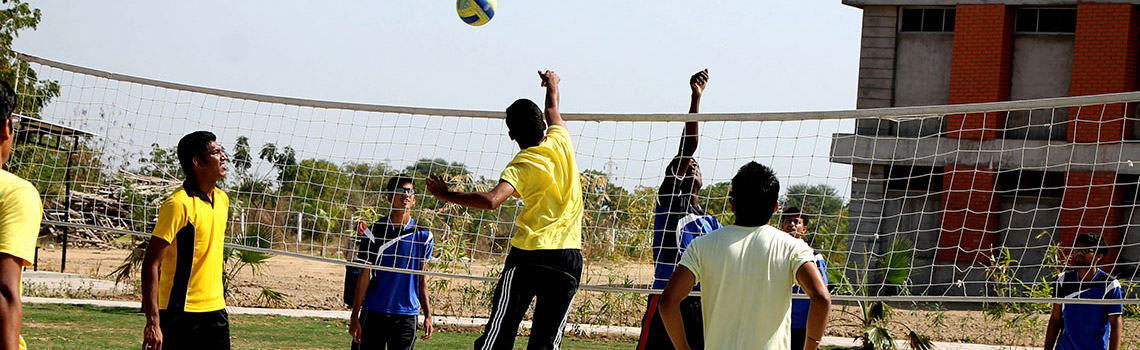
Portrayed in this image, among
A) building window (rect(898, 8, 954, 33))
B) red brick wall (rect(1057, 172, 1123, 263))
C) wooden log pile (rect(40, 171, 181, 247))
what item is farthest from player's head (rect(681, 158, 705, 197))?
building window (rect(898, 8, 954, 33))

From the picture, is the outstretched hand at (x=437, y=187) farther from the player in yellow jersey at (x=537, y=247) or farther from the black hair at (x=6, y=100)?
the black hair at (x=6, y=100)

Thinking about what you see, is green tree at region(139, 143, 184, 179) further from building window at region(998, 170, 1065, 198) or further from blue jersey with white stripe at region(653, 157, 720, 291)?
building window at region(998, 170, 1065, 198)

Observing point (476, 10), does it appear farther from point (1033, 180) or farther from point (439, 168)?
point (1033, 180)

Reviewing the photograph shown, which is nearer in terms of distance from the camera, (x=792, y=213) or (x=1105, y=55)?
(x=792, y=213)

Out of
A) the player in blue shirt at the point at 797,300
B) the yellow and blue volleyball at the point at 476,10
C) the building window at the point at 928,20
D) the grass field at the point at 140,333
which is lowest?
the grass field at the point at 140,333

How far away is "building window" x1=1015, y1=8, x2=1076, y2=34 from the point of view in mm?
22344

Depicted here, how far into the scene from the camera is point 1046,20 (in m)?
22.6

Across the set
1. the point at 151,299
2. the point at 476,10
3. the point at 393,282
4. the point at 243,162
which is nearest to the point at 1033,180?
the point at 476,10

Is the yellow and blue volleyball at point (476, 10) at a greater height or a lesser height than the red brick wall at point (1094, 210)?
lesser

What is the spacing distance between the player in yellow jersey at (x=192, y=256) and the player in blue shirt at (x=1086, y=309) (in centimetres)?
558

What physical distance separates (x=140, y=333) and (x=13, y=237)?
8616mm

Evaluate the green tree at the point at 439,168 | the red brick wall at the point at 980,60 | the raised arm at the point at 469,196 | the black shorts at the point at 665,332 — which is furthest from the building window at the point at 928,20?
the raised arm at the point at 469,196

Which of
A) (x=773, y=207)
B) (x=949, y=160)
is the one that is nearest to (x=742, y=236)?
(x=773, y=207)

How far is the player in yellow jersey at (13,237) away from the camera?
3830 millimetres
